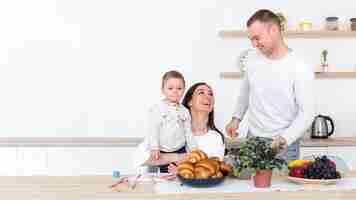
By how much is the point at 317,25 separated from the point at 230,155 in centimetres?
239

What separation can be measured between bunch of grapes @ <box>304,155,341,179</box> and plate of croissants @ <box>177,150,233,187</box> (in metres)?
0.31

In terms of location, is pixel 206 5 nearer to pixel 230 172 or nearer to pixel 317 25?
pixel 317 25

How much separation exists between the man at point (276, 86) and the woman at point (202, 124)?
0.33ft

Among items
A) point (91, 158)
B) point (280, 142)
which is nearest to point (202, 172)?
point (280, 142)

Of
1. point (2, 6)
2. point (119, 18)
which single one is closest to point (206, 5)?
point (119, 18)

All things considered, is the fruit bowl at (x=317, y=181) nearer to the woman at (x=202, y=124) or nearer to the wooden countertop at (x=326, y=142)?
the woman at (x=202, y=124)

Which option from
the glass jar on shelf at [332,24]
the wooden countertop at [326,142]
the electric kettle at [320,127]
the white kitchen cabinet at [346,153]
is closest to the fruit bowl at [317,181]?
the wooden countertop at [326,142]

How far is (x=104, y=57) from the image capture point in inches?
154

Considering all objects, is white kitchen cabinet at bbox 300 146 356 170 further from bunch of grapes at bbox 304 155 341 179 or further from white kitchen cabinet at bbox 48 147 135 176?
bunch of grapes at bbox 304 155 341 179

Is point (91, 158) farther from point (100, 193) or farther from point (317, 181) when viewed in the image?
point (317, 181)

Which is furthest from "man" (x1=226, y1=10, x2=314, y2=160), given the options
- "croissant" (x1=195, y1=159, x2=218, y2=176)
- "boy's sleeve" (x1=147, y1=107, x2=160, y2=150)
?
"croissant" (x1=195, y1=159, x2=218, y2=176)

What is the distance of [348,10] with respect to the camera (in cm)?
409

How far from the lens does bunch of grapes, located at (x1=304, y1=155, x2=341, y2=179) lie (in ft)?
6.03

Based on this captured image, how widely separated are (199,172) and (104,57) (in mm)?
2275
